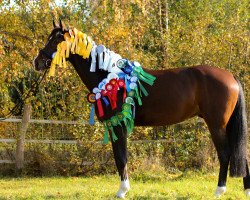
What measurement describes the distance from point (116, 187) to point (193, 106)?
7.82 feet

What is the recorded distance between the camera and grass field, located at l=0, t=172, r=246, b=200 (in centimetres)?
605

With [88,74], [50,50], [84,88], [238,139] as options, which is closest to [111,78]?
[88,74]

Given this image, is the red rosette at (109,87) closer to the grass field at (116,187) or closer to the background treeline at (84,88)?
the grass field at (116,187)

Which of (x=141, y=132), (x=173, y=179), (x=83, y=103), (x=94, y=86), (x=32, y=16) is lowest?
(x=173, y=179)

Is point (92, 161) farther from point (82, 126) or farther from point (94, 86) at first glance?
point (94, 86)

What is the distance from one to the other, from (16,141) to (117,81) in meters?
4.52

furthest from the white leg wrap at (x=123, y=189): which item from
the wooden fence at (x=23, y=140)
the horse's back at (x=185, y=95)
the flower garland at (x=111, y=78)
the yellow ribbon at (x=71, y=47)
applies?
the wooden fence at (x=23, y=140)

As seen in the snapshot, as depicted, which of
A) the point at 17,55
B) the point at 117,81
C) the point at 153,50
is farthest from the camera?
the point at 153,50

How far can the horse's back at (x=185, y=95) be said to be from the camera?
588cm

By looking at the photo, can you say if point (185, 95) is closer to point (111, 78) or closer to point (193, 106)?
point (193, 106)

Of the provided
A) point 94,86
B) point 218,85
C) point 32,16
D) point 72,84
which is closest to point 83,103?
point 72,84

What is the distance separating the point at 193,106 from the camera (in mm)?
5992

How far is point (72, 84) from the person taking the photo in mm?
9562

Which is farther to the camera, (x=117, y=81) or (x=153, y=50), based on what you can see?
(x=153, y=50)
